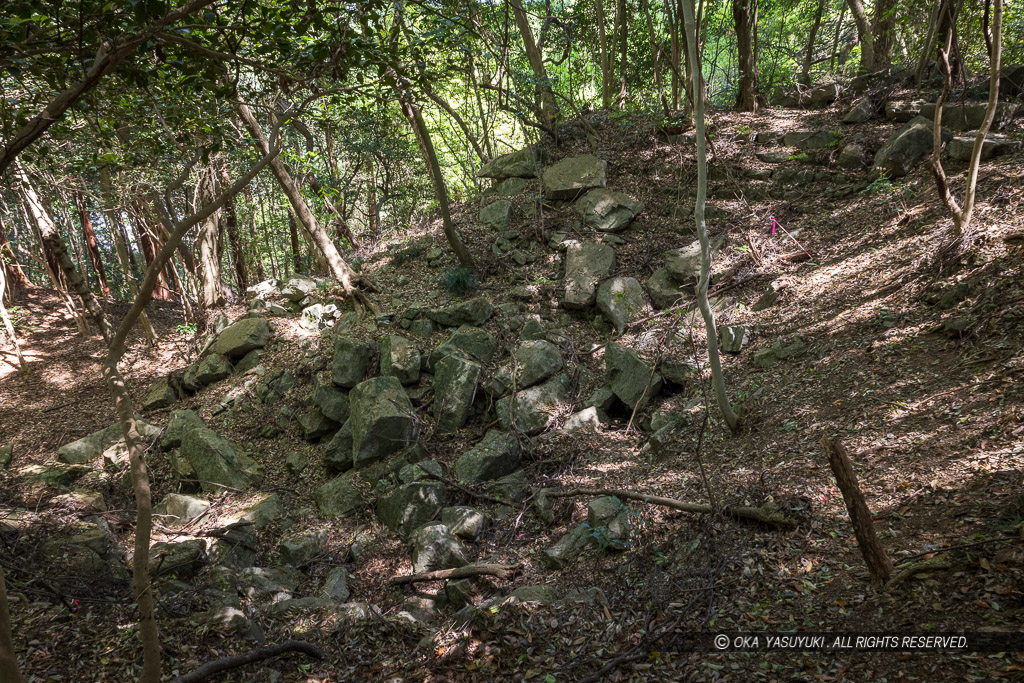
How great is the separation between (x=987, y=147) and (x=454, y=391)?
8744mm

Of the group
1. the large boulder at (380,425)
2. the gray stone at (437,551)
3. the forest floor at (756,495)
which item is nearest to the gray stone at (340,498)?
the forest floor at (756,495)

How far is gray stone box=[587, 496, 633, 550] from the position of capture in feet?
16.2

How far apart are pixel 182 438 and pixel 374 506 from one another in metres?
3.15

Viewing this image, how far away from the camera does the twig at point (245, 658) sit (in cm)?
354

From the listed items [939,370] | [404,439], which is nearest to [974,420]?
[939,370]

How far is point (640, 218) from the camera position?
10.6 metres

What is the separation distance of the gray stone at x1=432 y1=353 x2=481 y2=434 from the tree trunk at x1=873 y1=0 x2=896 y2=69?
467 inches

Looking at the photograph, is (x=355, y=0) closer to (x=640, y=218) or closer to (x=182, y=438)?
(x=182, y=438)

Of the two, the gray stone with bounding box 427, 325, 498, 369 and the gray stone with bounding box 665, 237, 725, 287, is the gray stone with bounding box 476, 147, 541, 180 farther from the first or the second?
the gray stone with bounding box 427, 325, 498, 369

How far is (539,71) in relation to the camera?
1155 centimetres

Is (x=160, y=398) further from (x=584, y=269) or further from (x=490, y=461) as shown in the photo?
(x=584, y=269)

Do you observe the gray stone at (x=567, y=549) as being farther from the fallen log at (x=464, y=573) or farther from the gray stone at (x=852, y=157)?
the gray stone at (x=852, y=157)

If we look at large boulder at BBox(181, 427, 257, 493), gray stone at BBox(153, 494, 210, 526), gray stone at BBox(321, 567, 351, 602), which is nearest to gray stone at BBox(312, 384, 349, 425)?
large boulder at BBox(181, 427, 257, 493)

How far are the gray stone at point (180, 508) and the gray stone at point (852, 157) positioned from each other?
38.8 feet
